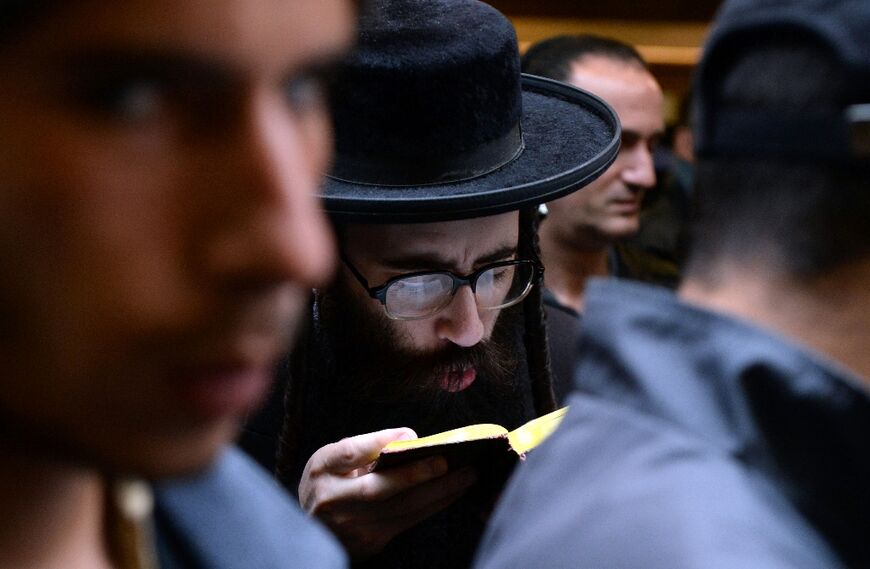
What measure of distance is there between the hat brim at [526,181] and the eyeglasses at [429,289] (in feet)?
0.50

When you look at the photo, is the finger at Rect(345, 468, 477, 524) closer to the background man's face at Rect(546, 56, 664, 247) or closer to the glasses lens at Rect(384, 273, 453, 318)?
the glasses lens at Rect(384, 273, 453, 318)

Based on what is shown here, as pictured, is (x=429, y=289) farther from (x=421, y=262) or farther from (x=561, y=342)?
(x=561, y=342)

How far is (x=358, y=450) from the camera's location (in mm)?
1929

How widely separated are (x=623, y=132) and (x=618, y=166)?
0.11m

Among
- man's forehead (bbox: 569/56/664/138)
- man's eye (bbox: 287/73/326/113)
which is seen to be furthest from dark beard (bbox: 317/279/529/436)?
man's eye (bbox: 287/73/326/113)

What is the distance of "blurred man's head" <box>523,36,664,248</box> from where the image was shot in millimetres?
A: 3406

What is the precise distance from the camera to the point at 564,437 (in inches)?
46.8

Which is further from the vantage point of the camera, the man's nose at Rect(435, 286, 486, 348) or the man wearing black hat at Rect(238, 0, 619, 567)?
the man's nose at Rect(435, 286, 486, 348)

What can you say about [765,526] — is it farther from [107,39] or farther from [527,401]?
[527,401]

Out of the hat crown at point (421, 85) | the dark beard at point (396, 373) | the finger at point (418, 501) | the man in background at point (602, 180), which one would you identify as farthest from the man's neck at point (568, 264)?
the finger at point (418, 501)

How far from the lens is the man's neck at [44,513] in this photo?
76cm

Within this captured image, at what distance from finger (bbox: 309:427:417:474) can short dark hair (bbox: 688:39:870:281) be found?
0.87m

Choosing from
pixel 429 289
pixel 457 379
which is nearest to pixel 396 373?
pixel 457 379

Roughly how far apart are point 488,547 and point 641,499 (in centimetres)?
21
